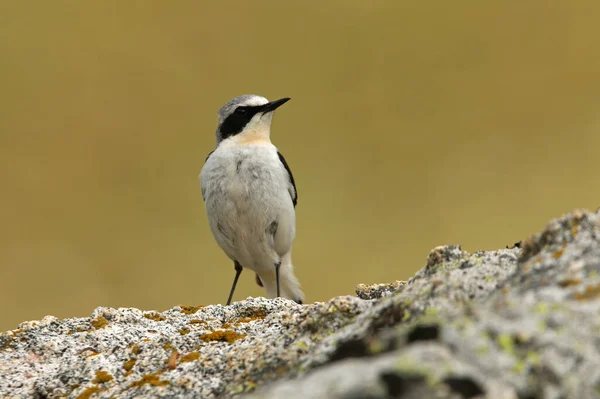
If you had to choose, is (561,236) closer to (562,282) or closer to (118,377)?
(562,282)

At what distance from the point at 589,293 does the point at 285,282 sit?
898 centimetres

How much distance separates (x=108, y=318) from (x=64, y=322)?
29 centimetres

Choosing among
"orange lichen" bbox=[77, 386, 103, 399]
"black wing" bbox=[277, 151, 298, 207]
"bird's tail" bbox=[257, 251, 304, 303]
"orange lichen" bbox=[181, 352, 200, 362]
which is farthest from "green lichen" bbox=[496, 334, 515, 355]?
"bird's tail" bbox=[257, 251, 304, 303]

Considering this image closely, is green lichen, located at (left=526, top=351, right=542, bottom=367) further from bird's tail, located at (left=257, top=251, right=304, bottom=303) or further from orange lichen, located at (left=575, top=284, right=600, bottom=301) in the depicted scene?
bird's tail, located at (left=257, top=251, right=304, bottom=303)

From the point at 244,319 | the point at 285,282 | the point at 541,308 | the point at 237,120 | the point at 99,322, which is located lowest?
the point at 541,308

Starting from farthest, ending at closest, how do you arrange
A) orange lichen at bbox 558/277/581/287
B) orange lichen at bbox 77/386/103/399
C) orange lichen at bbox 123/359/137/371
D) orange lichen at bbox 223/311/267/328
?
orange lichen at bbox 223/311/267/328 → orange lichen at bbox 123/359/137/371 → orange lichen at bbox 77/386/103/399 → orange lichen at bbox 558/277/581/287

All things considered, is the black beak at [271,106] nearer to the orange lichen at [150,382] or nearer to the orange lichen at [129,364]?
the orange lichen at [129,364]

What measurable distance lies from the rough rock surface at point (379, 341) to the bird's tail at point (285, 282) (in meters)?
5.71

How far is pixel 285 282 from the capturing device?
36.0ft

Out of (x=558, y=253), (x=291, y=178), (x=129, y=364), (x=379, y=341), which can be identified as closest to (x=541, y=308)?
(x=379, y=341)

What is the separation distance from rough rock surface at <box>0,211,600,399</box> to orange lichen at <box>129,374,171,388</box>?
1 cm

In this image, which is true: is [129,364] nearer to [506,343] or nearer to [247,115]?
[506,343]

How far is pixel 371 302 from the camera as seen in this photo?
355 centimetres

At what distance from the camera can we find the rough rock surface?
1856 mm
